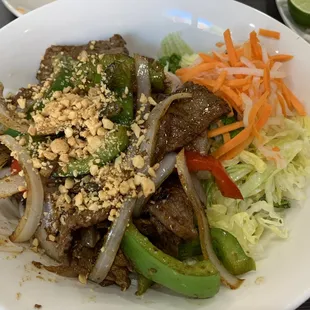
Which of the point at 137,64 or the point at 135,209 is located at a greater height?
the point at 137,64

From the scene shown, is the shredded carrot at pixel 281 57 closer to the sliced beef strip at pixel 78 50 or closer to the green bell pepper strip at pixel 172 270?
the sliced beef strip at pixel 78 50

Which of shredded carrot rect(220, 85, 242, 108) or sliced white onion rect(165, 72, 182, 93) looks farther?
sliced white onion rect(165, 72, 182, 93)

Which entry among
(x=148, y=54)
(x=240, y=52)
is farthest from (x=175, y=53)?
(x=240, y=52)

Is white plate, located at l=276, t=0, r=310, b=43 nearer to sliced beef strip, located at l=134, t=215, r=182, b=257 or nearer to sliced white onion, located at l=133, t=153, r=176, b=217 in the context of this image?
sliced white onion, located at l=133, t=153, r=176, b=217

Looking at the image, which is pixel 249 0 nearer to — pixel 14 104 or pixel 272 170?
pixel 272 170

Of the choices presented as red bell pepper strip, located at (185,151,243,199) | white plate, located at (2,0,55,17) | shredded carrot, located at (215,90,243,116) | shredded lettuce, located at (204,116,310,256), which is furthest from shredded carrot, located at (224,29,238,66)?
white plate, located at (2,0,55,17)

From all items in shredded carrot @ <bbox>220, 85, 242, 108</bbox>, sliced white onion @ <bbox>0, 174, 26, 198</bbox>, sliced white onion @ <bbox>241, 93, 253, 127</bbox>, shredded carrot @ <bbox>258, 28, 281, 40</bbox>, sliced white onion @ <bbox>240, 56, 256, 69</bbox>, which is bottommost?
sliced white onion @ <bbox>241, 93, 253, 127</bbox>

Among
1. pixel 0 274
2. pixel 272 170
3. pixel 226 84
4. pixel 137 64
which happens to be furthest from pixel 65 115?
pixel 272 170
